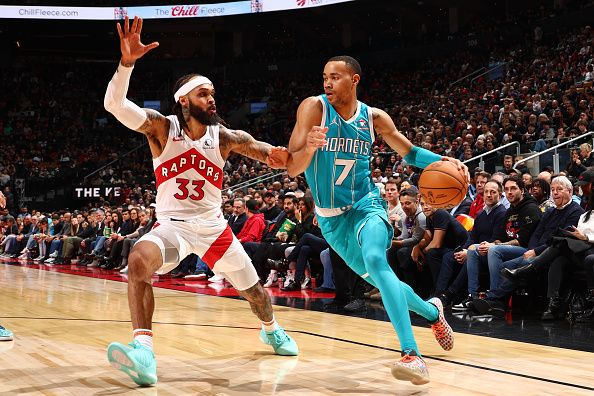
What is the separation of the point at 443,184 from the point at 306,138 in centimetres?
88

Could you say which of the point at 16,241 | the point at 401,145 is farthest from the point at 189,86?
the point at 16,241

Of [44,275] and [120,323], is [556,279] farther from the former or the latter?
[44,275]

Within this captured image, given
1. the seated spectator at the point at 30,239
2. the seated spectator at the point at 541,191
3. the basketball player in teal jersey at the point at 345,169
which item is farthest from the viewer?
the seated spectator at the point at 30,239

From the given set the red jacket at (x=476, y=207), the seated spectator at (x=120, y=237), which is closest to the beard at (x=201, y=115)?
the red jacket at (x=476, y=207)

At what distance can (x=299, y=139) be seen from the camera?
3.93 m

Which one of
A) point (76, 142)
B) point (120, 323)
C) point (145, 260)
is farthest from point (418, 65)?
point (145, 260)

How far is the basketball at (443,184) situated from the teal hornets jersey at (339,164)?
0.35 m

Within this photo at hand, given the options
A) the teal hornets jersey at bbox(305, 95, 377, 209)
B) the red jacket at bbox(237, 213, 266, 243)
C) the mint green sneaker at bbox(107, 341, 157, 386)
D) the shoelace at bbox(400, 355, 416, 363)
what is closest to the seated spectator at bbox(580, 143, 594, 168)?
the red jacket at bbox(237, 213, 266, 243)

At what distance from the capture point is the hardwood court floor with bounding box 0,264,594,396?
329cm

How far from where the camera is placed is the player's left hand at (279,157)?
3873 millimetres

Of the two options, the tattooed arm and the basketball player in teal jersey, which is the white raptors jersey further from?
the basketball player in teal jersey

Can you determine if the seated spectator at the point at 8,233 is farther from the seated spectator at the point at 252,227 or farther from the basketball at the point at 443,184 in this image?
the basketball at the point at 443,184

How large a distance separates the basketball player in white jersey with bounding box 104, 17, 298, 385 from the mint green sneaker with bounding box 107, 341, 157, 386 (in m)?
0.23

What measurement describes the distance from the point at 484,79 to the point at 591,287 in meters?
16.4
